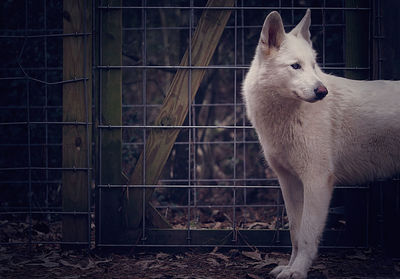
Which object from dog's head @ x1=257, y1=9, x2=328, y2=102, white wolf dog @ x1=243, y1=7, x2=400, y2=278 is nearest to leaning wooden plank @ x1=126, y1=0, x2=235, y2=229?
white wolf dog @ x1=243, y1=7, x2=400, y2=278

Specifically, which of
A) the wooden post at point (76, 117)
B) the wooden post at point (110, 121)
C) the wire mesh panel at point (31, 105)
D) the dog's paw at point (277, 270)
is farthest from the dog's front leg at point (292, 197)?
the wire mesh panel at point (31, 105)

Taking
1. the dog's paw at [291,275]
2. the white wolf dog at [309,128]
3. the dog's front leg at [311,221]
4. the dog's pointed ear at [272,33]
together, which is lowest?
the dog's paw at [291,275]

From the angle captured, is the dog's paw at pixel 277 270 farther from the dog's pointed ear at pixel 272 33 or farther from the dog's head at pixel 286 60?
the dog's pointed ear at pixel 272 33

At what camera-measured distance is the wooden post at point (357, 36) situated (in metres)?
3.86

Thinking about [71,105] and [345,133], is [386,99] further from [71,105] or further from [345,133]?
[71,105]

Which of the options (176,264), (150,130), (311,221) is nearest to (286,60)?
(311,221)

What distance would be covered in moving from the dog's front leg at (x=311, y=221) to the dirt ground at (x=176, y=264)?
0.70 ft

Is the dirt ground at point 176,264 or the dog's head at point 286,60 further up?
the dog's head at point 286,60

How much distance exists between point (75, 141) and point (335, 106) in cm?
237

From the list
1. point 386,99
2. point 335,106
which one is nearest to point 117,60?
point 335,106

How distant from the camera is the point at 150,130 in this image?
3992 millimetres

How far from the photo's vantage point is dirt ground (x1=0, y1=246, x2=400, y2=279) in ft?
10.8

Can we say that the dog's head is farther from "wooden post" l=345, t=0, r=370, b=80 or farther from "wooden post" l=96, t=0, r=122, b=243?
"wooden post" l=96, t=0, r=122, b=243

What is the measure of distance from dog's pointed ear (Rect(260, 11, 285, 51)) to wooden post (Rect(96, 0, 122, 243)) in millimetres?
1423
